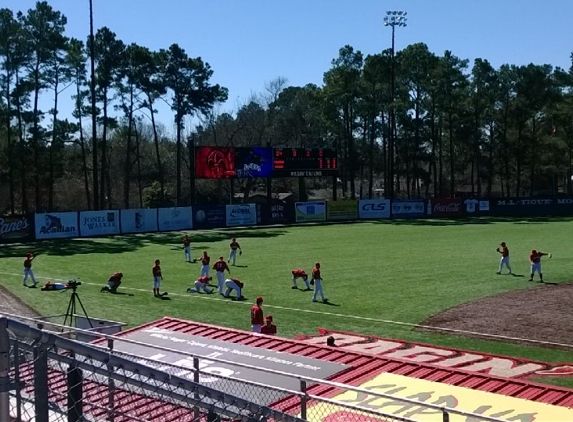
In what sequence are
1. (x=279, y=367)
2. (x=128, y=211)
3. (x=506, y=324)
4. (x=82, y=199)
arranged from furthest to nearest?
(x=82, y=199) → (x=128, y=211) → (x=506, y=324) → (x=279, y=367)

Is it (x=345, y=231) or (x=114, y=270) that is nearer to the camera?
(x=114, y=270)

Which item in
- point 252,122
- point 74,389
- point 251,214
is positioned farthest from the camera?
point 252,122

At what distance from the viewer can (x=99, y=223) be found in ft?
169

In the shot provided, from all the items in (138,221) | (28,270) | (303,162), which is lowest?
(28,270)

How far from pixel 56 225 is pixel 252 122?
175ft

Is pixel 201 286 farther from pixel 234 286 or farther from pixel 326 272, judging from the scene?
pixel 326 272

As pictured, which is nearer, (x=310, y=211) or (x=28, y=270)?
(x=28, y=270)

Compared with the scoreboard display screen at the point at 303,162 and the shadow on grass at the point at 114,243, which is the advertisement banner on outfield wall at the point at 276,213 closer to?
the scoreboard display screen at the point at 303,162

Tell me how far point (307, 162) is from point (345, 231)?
30.9 ft

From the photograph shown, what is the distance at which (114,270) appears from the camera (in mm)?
33125

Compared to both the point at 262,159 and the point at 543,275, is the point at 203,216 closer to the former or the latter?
the point at 262,159

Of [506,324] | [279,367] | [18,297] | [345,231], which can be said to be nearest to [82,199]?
[345,231]

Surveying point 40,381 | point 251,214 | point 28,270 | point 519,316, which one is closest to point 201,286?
point 28,270

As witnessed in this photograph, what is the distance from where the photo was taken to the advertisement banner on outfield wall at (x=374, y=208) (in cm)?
6788
